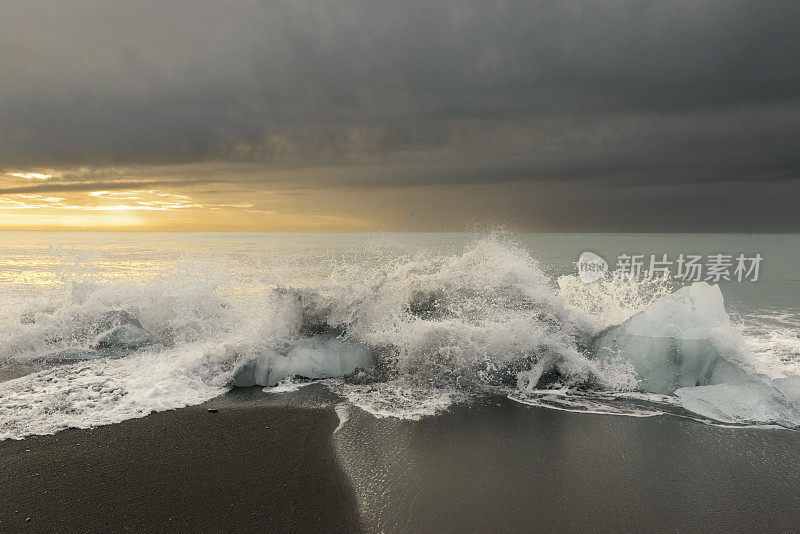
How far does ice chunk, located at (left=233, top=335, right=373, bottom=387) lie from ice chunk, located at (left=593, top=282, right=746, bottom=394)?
3882 mm

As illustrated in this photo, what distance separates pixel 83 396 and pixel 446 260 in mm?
6383

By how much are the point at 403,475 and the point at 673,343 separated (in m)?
4.88

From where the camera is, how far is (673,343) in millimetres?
6652

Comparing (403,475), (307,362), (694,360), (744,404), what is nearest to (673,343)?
(694,360)

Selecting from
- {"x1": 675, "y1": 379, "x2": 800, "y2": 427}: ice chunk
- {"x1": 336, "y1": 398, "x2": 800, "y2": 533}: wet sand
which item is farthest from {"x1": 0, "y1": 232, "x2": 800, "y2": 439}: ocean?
{"x1": 336, "y1": 398, "x2": 800, "y2": 533}: wet sand

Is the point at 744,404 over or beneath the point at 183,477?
over

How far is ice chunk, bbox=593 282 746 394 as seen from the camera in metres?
6.44

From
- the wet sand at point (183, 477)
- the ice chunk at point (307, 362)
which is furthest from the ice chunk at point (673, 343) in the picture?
the wet sand at point (183, 477)

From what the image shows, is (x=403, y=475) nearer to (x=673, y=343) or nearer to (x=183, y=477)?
(x=183, y=477)

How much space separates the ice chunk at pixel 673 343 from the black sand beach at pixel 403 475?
4.35 ft

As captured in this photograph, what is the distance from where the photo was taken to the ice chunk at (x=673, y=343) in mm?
6441

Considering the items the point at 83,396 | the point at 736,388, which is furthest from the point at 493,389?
the point at 83,396

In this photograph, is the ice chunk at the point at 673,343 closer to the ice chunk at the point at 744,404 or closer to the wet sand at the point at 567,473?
the ice chunk at the point at 744,404

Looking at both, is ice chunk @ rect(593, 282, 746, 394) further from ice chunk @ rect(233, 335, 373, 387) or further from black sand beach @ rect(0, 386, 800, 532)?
ice chunk @ rect(233, 335, 373, 387)
